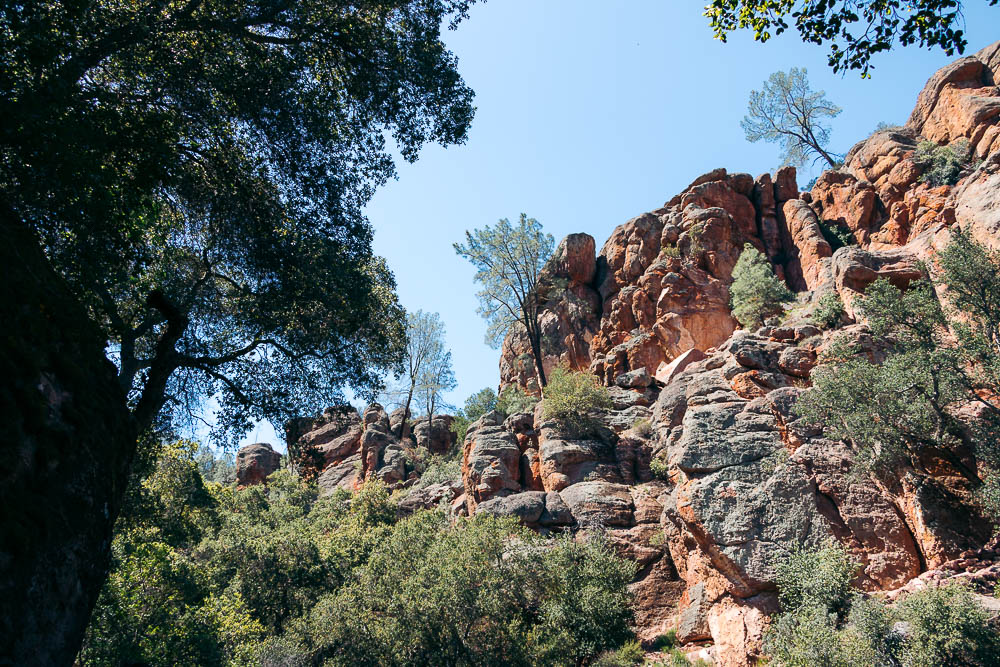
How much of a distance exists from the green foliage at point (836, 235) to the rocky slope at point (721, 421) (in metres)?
0.24

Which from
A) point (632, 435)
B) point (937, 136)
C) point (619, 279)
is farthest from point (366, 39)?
point (937, 136)

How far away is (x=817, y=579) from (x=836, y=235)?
25.4m

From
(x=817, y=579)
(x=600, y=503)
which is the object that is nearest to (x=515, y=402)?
(x=600, y=503)

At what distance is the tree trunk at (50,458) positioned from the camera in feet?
15.3

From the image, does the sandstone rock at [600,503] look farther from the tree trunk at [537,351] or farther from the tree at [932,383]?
the tree trunk at [537,351]

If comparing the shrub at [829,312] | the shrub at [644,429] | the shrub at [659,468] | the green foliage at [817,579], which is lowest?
the green foliage at [817,579]

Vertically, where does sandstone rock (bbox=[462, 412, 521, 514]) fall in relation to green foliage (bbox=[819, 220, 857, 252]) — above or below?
below

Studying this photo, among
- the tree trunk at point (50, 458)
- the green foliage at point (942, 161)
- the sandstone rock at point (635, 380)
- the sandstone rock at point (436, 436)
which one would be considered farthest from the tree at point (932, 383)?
the sandstone rock at point (436, 436)

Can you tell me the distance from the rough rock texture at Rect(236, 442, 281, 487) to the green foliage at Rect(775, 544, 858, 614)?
4358 centimetres

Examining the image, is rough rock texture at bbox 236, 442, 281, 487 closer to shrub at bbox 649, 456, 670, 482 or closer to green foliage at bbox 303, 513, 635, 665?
green foliage at bbox 303, 513, 635, 665

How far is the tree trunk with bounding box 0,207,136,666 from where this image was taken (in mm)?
4668

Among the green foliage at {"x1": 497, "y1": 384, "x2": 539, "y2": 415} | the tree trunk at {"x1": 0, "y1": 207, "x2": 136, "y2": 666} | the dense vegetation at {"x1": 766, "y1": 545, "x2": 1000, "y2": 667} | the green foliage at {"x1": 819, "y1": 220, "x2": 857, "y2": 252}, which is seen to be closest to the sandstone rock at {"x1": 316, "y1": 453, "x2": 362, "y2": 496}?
the green foliage at {"x1": 497, "y1": 384, "x2": 539, "y2": 415}

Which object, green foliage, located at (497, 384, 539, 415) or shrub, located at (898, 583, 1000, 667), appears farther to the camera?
green foliage, located at (497, 384, 539, 415)

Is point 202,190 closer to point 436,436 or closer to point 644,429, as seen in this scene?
point 644,429
